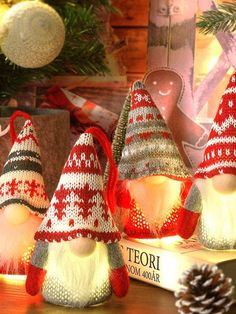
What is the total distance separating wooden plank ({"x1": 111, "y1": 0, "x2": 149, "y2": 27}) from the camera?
96 cm

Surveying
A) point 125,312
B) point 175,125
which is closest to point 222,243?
point 125,312

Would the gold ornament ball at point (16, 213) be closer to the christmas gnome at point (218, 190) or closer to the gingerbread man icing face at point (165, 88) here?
the christmas gnome at point (218, 190)

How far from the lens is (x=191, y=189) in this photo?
2.39 ft

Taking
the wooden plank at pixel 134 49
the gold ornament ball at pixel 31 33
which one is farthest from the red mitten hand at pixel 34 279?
the wooden plank at pixel 134 49

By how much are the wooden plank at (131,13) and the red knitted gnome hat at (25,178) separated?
31cm

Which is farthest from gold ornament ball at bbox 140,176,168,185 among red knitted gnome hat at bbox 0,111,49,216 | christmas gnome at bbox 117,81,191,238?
red knitted gnome hat at bbox 0,111,49,216

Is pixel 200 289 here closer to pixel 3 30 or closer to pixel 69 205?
pixel 69 205

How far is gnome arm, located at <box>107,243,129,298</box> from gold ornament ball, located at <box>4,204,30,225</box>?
0.12 meters

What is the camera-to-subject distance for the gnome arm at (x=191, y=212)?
0.72 meters

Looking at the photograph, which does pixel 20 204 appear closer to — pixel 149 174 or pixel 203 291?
pixel 149 174

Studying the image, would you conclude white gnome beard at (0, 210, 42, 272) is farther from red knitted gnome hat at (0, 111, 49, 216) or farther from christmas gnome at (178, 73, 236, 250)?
christmas gnome at (178, 73, 236, 250)

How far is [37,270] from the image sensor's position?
639 mm

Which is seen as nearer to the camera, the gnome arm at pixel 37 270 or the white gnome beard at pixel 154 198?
the gnome arm at pixel 37 270

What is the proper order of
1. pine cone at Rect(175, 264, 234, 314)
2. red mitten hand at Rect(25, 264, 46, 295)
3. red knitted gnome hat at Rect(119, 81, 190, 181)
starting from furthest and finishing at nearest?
1. red knitted gnome hat at Rect(119, 81, 190, 181)
2. red mitten hand at Rect(25, 264, 46, 295)
3. pine cone at Rect(175, 264, 234, 314)
